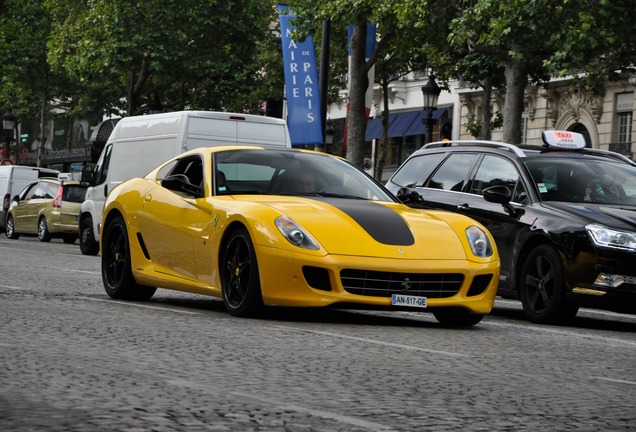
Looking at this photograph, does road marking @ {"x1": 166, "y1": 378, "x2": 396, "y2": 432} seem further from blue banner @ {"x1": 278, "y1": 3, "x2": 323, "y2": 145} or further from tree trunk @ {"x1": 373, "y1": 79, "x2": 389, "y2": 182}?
tree trunk @ {"x1": 373, "y1": 79, "x2": 389, "y2": 182}

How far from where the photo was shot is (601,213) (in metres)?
12.5

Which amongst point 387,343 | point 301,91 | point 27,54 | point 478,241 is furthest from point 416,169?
point 27,54

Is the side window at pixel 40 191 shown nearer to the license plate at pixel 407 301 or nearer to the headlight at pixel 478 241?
the headlight at pixel 478 241

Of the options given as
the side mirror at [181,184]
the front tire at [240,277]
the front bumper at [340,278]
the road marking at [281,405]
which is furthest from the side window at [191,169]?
the road marking at [281,405]

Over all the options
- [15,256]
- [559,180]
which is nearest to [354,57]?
[15,256]

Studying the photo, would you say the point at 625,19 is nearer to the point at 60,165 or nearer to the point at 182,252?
the point at 182,252

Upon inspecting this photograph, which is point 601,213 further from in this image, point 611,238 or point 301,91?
point 301,91

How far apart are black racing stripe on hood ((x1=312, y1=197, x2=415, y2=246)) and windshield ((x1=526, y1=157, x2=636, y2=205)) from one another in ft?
8.73

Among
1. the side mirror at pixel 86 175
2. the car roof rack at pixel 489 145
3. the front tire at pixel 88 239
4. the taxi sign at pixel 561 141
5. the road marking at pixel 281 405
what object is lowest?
the front tire at pixel 88 239

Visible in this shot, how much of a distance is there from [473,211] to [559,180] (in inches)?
35.0

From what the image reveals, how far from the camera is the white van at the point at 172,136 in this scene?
23.2 meters

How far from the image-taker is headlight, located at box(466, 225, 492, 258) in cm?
1111

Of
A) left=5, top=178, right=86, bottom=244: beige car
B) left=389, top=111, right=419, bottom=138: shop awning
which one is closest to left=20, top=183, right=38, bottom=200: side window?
left=5, top=178, right=86, bottom=244: beige car

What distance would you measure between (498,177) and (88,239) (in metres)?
14.7
